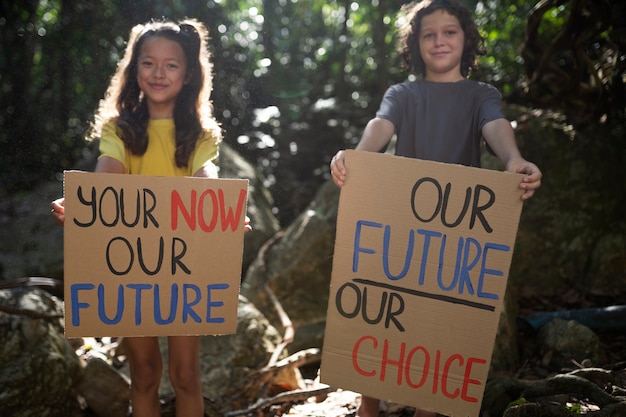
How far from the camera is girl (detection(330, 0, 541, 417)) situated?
209 centimetres

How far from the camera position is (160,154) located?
6.96ft

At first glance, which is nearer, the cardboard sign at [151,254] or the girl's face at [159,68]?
the cardboard sign at [151,254]

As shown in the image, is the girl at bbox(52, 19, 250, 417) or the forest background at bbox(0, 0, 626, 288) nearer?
the girl at bbox(52, 19, 250, 417)

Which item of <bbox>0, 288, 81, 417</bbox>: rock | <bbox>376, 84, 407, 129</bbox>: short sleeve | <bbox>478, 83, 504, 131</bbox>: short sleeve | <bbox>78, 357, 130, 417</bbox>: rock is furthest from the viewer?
<bbox>78, 357, 130, 417</bbox>: rock

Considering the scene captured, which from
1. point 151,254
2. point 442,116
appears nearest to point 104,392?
point 151,254

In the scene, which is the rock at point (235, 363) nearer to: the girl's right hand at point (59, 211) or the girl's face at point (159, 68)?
the girl's right hand at point (59, 211)

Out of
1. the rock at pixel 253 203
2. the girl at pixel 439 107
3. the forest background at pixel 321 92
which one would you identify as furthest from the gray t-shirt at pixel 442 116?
the rock at pixel 253 203

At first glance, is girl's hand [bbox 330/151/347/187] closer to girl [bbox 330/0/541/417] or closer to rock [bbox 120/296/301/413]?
girl [bbox 330/0/541/417]

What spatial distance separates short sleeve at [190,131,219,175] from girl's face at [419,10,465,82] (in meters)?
0.88

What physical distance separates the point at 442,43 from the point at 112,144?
1279mm

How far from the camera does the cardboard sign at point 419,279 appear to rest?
1821mm

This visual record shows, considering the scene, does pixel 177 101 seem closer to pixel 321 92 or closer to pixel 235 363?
pixel 235 363

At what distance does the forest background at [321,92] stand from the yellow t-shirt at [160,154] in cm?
226

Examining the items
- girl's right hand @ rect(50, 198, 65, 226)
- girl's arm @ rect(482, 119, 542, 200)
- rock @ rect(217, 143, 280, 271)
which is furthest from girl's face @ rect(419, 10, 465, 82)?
rock @ rect(217, 143, 280, 271)
